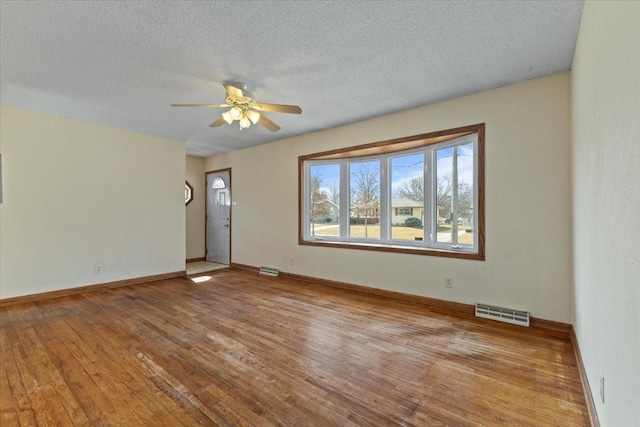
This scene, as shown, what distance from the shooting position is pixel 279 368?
2129 mm

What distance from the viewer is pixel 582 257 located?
2.08 m

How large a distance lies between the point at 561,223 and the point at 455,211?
103 cm

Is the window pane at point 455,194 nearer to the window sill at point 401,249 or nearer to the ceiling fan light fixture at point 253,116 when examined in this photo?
the window sill at point 401,249

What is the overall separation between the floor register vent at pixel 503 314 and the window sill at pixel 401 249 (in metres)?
0.53

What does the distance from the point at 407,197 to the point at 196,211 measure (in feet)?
16.3

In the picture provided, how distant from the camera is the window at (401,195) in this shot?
3.40 m

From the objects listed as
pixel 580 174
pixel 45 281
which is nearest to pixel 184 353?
pixel 45 281

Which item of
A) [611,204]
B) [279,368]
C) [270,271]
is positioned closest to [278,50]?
[611,204]

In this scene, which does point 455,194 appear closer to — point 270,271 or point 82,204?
point 270,271

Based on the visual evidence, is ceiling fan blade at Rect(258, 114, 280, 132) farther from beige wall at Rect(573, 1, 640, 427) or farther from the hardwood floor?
beige wall at Rect(573, 1, 640, 427)

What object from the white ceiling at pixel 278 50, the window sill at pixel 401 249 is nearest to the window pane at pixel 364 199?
the window sill at pixel 401 249

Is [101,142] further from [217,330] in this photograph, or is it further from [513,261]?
[513,261]

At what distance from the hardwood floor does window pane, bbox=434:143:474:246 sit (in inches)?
38.3

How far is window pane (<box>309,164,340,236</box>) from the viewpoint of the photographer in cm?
486
